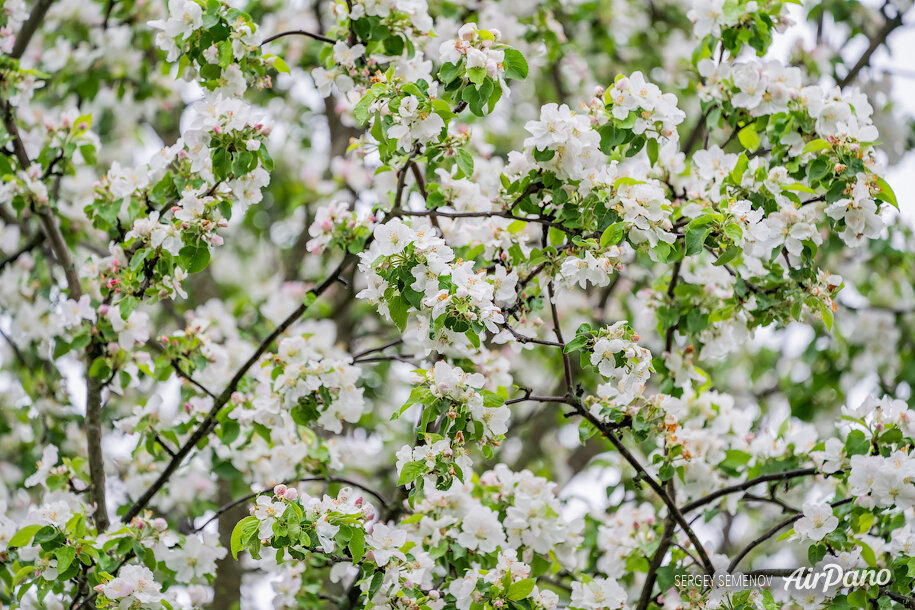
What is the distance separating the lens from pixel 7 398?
4.96 metres

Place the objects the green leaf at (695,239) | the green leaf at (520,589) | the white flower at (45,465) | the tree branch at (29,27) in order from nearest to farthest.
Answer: the green leaf at (695,239) → the green leaf at (520,589) → the white flower at (45,465) → the tree branch at (29,27)

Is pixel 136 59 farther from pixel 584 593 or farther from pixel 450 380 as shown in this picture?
pixel 584 593

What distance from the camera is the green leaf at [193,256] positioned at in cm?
309

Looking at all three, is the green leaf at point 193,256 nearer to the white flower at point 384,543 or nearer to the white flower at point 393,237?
the white flower at point 393,237

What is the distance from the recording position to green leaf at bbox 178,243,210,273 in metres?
3.09

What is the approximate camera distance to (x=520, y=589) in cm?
292

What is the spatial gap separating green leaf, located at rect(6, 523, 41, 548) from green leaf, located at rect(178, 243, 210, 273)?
39.0 inches

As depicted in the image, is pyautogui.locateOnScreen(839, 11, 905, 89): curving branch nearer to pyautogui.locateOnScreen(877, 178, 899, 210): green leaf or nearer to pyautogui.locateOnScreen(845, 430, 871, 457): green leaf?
pyautogui.locateOnScreen(877, 178, 899, 210): green leaf

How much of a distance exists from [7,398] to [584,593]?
3425 millimetres

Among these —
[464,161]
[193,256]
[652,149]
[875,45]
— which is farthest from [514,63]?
[875,45]

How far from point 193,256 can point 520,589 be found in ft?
5.11

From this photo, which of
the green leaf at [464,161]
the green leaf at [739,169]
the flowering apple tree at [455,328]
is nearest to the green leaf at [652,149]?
the flowering apple tree at [455,328]

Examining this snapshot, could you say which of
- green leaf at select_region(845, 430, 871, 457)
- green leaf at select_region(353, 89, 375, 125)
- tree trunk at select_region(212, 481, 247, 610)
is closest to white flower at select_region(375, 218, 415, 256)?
green leaf at select_region(353, 89, 375, 125)

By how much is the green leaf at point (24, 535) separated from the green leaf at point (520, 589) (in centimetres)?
158
